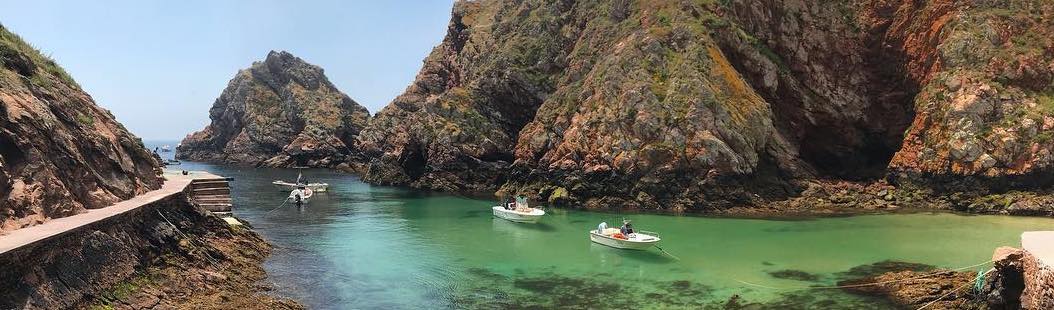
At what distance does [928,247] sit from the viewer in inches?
1483

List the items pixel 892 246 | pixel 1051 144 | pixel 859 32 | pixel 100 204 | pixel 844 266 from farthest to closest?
1. pixel 859 32
2. pixel 1051 144
3. pixel 892 246
4. pixel 844 266
5. pixel 100 204

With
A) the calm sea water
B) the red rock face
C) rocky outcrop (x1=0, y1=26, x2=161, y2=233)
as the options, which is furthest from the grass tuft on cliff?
the red rock face

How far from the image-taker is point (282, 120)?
477ft

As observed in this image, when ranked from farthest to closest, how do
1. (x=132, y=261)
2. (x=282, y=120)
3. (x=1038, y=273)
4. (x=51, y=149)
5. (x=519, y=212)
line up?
(x=282, y=120) < (x=519, y=212) < (x=51, y=149) < (x=132, y=261) < (x=1038, y=273)

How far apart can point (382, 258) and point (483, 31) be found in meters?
69.8

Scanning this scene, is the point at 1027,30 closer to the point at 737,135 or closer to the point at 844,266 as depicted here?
the point at 737,135

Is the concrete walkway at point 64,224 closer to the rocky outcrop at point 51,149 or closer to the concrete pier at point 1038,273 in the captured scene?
the rocky outcrop at point 51,149

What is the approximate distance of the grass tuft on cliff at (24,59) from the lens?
28.1m

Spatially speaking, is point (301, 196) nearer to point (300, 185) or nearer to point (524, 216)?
point (300, 185)

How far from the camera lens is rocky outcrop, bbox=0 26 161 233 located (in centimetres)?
2217

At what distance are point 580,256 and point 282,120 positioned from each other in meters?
126

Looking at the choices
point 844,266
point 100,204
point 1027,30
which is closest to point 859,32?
point 1027,30

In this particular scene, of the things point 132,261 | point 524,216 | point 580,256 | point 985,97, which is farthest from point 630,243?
point 985,97

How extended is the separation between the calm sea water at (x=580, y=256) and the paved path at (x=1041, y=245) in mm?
5965
